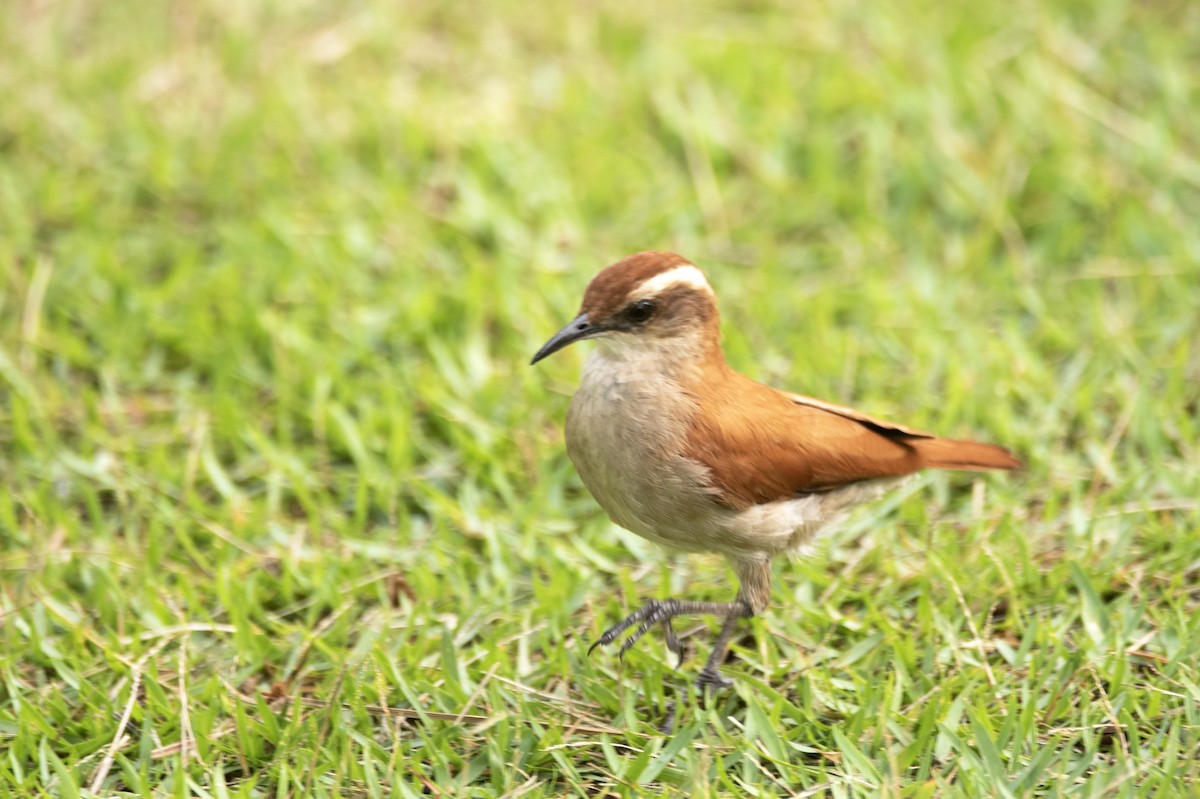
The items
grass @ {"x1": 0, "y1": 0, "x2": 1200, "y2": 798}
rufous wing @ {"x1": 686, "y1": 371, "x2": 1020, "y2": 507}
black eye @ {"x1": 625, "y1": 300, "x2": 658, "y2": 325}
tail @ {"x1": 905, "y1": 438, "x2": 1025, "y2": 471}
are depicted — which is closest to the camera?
grass @ {"x1": 0, "y1": 0, "x2": 1200, "y2": 798}

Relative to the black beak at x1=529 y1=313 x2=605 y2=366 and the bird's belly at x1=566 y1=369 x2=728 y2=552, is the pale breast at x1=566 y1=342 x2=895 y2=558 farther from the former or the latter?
the black beak at x1=529 y1=313 x2=605 y2=366

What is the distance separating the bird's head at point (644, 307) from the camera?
4777mm

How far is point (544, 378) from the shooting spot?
6.52m

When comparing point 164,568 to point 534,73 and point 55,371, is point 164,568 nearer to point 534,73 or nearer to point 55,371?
point 55,371

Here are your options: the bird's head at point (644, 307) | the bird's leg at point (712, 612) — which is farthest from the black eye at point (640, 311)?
the bird's leg at point (712, 612)

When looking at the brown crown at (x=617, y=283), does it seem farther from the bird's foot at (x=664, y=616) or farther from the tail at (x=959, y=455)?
the tail at (x=959, y=455)

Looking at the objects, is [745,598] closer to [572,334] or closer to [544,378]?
[572,334]

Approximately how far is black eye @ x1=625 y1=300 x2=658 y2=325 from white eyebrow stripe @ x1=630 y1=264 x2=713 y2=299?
0.11 ft

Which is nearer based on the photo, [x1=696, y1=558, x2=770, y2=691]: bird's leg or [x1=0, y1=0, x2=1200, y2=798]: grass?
[x1=0, y1=0, x2=1200, y2=798]: grass

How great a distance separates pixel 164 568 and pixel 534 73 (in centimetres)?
430

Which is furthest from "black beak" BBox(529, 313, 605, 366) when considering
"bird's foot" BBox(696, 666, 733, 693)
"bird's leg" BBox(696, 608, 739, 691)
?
"bird's foot" BBox(696, 666, 733, 693)

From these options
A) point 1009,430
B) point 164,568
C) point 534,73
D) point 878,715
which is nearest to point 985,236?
point 1009,430

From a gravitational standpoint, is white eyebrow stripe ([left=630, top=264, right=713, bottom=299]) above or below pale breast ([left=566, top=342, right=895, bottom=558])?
above

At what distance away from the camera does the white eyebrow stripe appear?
15.7 ft
